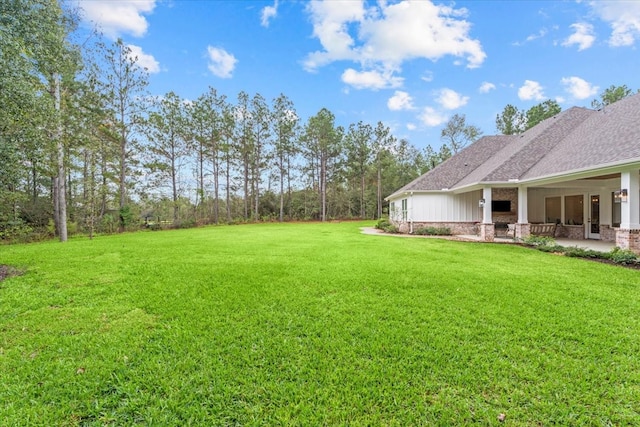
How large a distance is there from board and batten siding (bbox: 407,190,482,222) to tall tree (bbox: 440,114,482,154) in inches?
804

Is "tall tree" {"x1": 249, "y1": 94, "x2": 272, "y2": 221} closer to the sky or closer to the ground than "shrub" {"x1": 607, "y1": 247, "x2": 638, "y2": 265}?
closer to the sky

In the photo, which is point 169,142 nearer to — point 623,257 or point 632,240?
point 623,257

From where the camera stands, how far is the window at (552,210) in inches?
510

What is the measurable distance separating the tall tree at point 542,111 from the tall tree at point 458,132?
4762mm

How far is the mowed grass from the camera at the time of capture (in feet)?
6.81

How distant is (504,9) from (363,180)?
895 inches

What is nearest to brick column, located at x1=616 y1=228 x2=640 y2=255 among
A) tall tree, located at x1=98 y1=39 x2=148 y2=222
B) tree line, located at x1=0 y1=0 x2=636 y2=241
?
tree line, located at x1=0 y1=0 x2=636 y2=241

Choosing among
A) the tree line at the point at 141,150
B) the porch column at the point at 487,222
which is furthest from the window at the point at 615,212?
the tree line at the point at 141,150

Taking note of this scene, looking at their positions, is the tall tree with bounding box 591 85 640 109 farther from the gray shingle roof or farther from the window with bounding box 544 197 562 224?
the window with bounding box 544 197 562 224

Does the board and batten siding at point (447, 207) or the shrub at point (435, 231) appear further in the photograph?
the board and batten siding at point (447, 207)

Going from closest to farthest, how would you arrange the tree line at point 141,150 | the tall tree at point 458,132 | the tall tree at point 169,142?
the tree line at point 141,150, the tall tree at point 169,142, the tall tree at point 458,132

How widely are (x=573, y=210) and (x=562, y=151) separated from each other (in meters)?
3.03

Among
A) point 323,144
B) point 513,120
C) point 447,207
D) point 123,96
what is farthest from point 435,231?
point 513,120

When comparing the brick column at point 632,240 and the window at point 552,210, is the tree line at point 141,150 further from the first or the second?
the window at point 552,210
